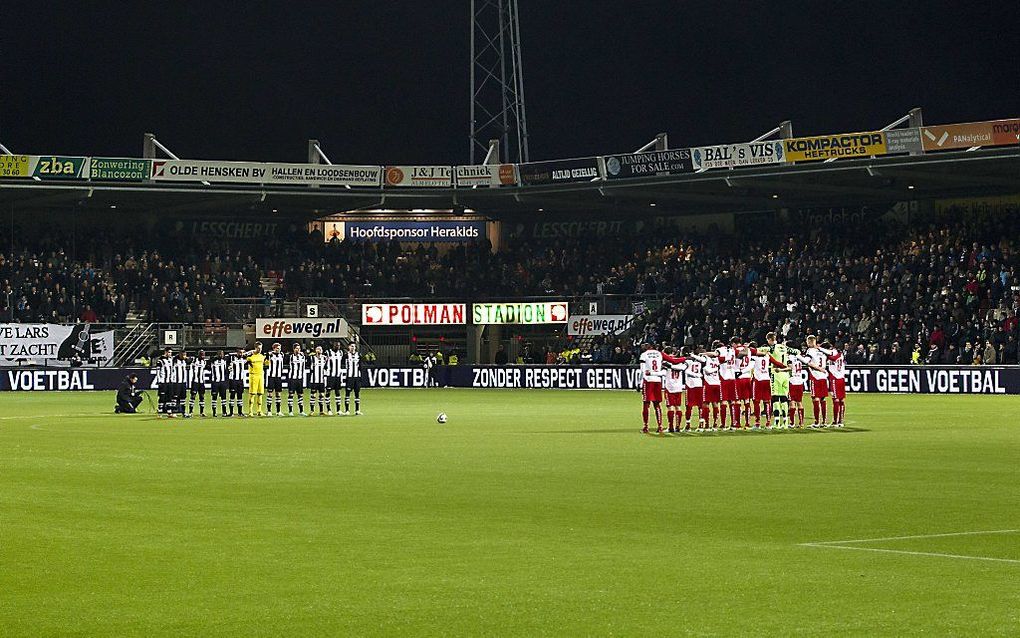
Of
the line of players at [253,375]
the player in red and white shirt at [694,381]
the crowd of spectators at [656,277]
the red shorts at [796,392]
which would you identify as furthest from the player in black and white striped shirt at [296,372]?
the crowd of spectators at [656,277]

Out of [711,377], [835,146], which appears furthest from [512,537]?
[835,146]

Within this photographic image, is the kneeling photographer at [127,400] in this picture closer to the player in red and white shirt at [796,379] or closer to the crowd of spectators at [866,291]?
the player in red and white shirt at [796,379]

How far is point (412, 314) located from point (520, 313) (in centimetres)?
519

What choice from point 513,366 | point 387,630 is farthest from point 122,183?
point 387,630

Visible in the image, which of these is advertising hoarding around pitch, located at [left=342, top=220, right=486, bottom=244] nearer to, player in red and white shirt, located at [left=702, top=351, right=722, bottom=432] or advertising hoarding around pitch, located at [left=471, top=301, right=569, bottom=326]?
advertising hoarding around pitch, located at [left=471, top=301, right=569, bottom=326]

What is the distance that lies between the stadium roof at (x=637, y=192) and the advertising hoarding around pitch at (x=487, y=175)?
53 centimetres

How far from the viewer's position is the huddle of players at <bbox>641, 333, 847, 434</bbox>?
94.5 feet

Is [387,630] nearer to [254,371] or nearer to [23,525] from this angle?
[23,525]

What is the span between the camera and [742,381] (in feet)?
98.0

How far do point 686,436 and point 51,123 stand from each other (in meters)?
58.5

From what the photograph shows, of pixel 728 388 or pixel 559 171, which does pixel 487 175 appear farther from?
pixel 728 388

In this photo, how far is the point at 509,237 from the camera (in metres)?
76.5

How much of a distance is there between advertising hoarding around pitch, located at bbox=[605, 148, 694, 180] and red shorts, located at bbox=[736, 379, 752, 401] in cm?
3328

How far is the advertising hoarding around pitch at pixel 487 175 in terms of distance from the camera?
6744 centimetres
